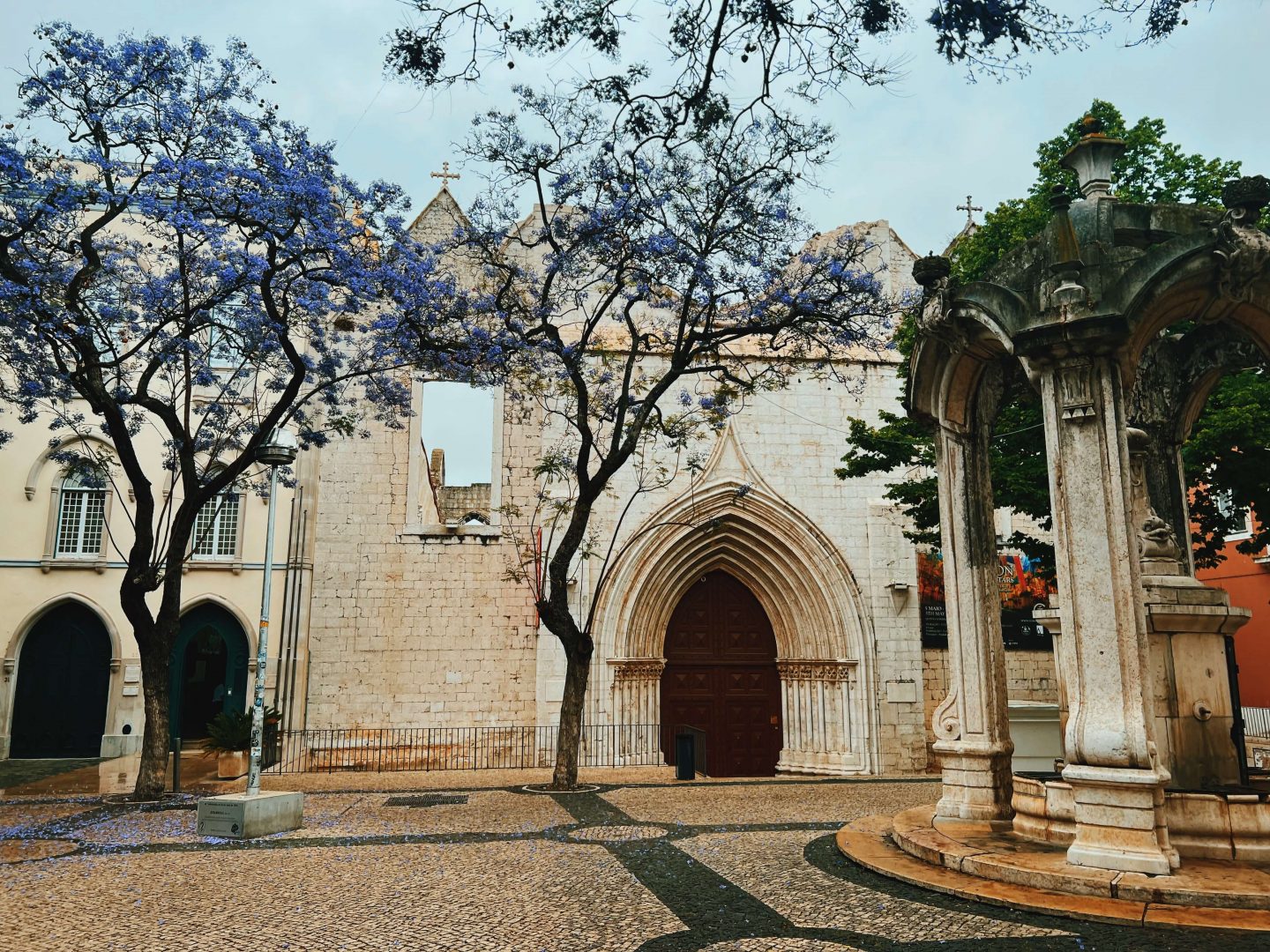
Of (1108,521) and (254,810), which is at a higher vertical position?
(1108,521)

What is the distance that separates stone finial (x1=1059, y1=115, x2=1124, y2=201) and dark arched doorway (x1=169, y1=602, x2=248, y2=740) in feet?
59.5

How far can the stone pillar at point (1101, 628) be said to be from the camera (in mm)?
5645

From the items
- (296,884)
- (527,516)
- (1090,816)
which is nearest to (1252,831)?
(1090,816)

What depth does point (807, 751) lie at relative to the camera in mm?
18703

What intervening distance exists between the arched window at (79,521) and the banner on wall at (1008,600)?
17174mm

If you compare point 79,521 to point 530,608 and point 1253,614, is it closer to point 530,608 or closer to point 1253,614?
point 530,608

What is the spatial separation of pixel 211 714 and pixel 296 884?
589 inches

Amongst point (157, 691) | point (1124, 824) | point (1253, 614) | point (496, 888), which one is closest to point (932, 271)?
point (1124, 824)

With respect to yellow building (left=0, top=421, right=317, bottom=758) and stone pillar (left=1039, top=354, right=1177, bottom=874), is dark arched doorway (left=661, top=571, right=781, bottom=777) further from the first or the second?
stone pillar (left=1039, top=354, right=1177, bottom=874)

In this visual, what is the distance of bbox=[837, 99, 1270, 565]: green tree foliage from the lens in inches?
454

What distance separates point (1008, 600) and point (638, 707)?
8049 mm

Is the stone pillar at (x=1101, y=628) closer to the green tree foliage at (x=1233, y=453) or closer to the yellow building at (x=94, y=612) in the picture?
the green tree foliage at (x=1233, y=453)

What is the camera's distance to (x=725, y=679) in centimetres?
1988

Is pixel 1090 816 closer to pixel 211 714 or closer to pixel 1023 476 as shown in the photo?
pixel 1023 476
